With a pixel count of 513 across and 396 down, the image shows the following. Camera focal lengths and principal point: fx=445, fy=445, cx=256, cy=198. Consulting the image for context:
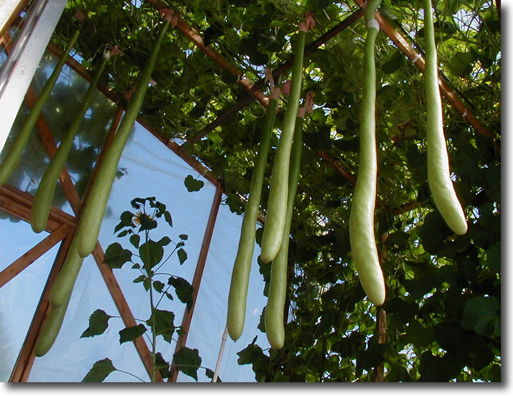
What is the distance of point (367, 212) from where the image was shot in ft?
2.19

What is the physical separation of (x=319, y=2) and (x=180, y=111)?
1182mm

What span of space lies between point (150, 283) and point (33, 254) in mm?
585

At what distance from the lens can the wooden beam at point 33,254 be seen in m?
2.06

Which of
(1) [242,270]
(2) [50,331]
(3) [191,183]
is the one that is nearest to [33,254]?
(3) [191,183]

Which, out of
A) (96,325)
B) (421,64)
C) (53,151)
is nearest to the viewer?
(421,64)

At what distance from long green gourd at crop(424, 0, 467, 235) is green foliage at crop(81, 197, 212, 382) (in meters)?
1.56

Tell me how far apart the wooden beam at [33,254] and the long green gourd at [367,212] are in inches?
75.4

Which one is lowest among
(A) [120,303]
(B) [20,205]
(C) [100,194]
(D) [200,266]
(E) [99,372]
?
(E) [99,372]

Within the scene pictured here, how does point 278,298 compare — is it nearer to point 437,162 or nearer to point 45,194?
point 437,162

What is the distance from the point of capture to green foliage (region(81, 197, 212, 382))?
2029 mm

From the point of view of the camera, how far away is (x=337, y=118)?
193cm

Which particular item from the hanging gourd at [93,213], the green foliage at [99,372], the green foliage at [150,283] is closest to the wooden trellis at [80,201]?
the green foliage at [150,283]

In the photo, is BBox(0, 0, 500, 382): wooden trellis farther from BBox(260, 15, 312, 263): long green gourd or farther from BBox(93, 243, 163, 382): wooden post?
BBox(260, 15, 312, 263): long green gourd

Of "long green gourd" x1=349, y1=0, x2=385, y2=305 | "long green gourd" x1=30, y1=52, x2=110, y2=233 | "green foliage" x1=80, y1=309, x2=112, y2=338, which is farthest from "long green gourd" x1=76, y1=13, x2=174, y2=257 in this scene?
"green foliage" x1=80, y1=309, x2=112, y2=338
